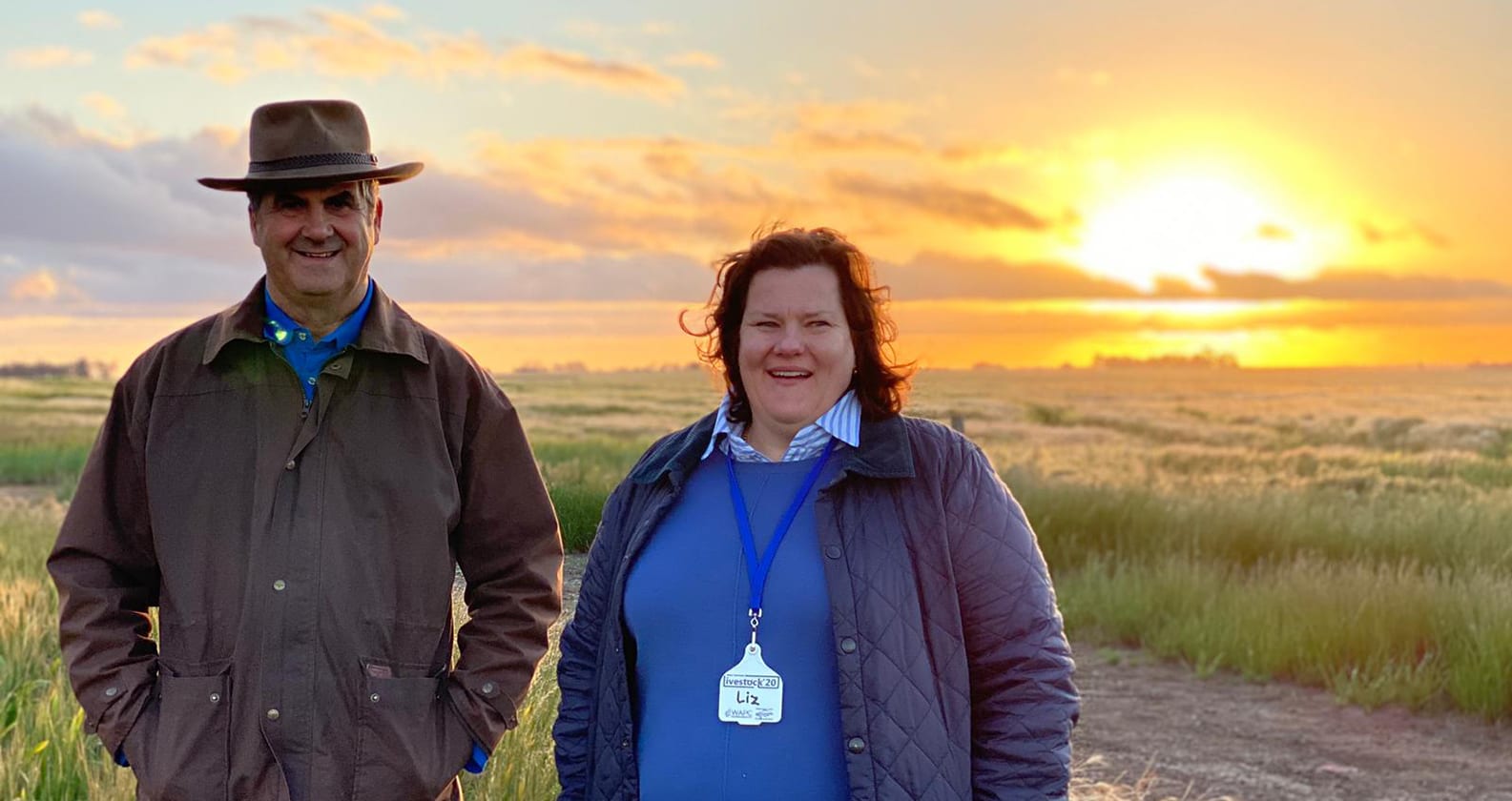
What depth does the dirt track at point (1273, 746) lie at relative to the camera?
833 centimetres

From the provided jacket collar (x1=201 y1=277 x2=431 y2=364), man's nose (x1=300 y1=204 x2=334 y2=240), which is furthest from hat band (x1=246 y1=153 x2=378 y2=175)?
jacket collar (x1=201 y1=277 x2=431 y2=364)

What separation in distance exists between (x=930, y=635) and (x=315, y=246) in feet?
5.20

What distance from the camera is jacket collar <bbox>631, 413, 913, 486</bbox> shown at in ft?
Answer: 9.50

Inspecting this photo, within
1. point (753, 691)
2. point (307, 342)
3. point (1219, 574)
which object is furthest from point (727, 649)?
point (1219, 574)

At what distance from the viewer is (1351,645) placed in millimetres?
10328

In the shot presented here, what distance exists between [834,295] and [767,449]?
0.35 meters

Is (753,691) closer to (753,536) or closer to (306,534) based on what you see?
(753,536)

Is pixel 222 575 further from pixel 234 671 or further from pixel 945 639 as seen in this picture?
pixel 945 639

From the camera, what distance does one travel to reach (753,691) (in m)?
2.85

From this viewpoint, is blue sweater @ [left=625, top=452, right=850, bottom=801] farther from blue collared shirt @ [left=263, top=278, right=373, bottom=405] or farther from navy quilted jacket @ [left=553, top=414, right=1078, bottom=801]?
blue collared shirt @ [left=263, top=278, right=373, bottom=405]

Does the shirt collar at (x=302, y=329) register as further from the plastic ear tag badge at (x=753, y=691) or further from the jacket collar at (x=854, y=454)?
the plastic ear tag badge at (x=753, y=691)

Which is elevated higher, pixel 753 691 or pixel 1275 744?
pixel 753 691

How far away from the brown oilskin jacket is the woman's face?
2.33ft

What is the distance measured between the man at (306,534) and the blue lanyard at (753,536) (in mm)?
642
